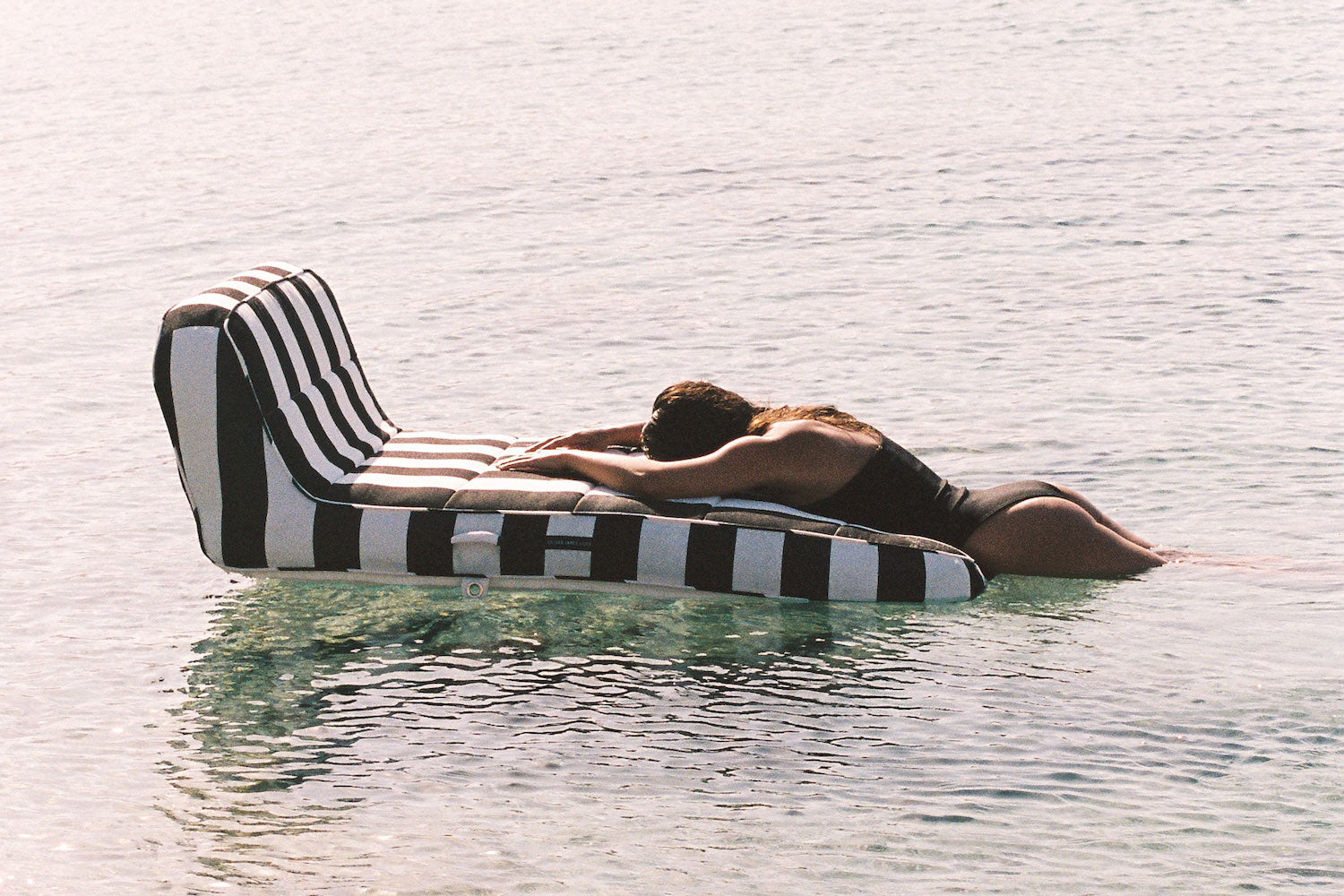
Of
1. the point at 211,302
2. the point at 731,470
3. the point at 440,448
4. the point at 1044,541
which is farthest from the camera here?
the point at 440,448

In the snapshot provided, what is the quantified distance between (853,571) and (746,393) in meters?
3.46

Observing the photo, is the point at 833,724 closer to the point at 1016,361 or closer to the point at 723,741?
the point at 723,741

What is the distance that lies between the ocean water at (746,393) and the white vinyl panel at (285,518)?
282mm

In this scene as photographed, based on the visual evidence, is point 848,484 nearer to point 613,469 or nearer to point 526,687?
point 613,469

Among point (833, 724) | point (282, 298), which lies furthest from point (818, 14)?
point (833, 724)

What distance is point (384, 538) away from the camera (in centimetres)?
662

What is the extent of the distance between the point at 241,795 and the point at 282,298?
2545mm

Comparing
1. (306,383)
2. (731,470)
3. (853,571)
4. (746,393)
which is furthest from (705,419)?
(746,393)

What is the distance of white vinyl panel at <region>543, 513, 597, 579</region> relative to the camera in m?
6.53

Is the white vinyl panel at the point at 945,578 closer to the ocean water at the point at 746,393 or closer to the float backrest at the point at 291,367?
the ocean water at the point at 746,393

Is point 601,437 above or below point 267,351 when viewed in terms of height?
below

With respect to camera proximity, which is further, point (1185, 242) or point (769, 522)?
point (1185, 242)

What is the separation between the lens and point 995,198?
46.3 ft

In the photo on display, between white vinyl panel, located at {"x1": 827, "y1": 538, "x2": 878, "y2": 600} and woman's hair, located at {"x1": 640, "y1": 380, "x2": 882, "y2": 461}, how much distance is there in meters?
0.51
